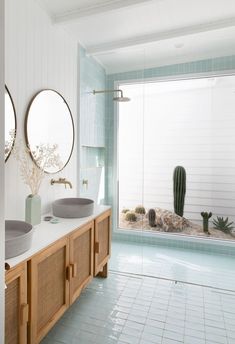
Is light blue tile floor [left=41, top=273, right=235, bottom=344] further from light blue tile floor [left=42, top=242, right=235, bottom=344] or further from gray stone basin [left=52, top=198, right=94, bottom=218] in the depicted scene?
gray stone basin [left=52, top=198, right=94, bottom=218]

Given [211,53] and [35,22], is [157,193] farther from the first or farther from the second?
[35,22]

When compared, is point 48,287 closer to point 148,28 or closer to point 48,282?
point 48,282

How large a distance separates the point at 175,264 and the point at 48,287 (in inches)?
69.1

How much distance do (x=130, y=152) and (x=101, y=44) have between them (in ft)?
4.44

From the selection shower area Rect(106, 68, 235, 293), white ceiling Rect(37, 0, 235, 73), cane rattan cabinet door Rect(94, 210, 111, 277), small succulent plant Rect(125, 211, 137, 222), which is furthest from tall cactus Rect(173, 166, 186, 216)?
white ceiling Rect(37, 0, 235, 73)

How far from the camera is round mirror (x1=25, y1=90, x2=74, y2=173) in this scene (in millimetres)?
1900

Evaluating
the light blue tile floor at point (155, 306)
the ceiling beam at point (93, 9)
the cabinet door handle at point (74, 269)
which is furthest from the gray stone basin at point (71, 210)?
the ceiling beam at point (93, 9)

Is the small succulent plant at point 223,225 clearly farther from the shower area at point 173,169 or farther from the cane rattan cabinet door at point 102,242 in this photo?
the cane rattan cabinet door at point 102,242

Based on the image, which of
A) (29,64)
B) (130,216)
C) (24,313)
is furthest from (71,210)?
(130,216)

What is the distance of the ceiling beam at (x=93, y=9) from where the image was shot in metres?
1.91

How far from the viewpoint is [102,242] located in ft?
7.33

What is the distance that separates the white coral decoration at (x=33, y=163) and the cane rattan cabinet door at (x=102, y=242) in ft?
1.93

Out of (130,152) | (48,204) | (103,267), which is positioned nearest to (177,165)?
(130,152)

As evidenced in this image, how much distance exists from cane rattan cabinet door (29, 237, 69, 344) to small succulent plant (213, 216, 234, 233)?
220cm
